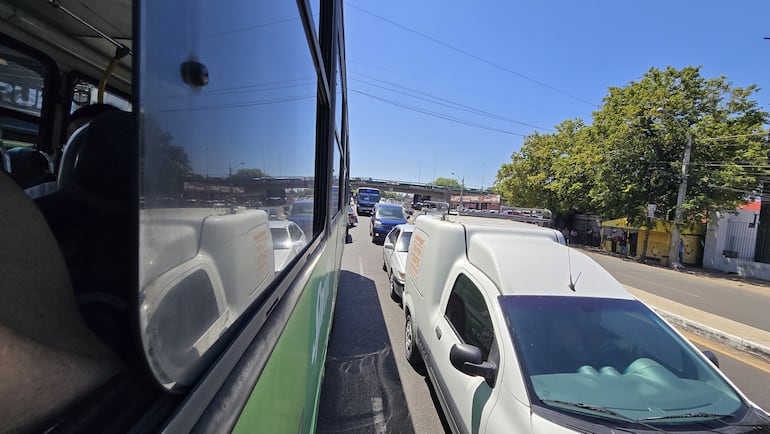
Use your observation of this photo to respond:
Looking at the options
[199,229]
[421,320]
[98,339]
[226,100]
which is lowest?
[421,320]

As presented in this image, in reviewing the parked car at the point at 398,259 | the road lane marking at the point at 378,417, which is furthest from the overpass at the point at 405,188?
the road lane marking at the point at 378,417

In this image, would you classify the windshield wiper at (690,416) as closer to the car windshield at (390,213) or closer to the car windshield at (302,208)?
the car windshield at (302,208)

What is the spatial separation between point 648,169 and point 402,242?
1983cm

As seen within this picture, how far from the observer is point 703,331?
20.8ft

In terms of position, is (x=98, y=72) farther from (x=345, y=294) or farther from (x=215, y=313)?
(x=345, y=294)

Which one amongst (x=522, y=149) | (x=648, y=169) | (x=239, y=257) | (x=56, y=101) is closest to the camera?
(x=239, y=257)

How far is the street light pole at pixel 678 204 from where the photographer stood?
59.7 ft

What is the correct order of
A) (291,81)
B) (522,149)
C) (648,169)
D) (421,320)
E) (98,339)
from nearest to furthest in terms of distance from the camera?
(98,339) → (291,81) → (421,320) → (648,169) → (522,149)

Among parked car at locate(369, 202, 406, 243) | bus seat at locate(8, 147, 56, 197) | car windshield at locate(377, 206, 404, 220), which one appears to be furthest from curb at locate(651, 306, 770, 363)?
car windshield at locate(377, 206, 404, 220)

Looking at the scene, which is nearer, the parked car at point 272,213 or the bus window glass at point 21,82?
the parked car at point 272,213

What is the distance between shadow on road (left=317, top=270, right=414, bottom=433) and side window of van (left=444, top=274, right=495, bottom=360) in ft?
3.62

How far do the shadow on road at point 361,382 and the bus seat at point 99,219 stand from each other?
3.06m

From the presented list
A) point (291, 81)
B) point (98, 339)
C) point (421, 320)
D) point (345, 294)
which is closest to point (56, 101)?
point (291, 81)

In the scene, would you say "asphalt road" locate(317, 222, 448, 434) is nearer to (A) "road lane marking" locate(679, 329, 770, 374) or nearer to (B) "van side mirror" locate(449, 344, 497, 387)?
(B) "van side mirror" locate(449, 344, 497, 387)
